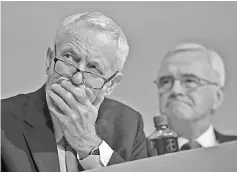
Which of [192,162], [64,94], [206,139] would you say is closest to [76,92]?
[64,94]

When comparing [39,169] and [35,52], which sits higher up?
[35,52]

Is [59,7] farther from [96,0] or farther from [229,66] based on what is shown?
[229,66]

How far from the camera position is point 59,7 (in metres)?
1.95

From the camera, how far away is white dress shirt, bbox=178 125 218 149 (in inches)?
82.7

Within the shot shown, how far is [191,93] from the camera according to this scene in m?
2.17

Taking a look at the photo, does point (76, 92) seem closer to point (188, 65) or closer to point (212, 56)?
point (188, 65)

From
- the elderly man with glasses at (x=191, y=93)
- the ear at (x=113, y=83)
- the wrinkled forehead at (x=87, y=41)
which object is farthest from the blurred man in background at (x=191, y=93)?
the wrinkled forehead at (x=87, y=41)

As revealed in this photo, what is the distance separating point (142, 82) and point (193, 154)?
364 mm

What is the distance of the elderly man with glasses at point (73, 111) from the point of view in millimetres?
1799

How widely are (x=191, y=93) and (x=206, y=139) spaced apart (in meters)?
0.21

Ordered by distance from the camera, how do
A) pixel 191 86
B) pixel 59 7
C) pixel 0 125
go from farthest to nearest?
pixel 191 86
pixel 59 7
pixel 0 125

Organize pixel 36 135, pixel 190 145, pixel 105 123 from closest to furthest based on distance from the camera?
pixel 36 135
pixel 105 123
pixel 190 145

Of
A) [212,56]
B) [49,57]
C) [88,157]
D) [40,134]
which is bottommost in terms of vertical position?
[88,157]

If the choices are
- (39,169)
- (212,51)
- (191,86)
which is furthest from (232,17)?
(39,169)
